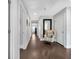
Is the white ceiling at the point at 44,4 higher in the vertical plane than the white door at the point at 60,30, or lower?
higher

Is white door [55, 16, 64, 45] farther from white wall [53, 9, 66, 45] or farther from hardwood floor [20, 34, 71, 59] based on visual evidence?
hardwood floor [20, 34, 71, 59]

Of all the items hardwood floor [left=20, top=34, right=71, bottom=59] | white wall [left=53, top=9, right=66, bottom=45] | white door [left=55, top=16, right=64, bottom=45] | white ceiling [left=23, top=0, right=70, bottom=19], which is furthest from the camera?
white door [left=55, top=16, right=64, bottom=45]

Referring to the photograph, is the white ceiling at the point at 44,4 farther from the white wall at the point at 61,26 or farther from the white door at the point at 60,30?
the white door at the point at 60,30

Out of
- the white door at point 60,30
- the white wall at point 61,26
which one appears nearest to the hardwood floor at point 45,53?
the white wall at point 61,26

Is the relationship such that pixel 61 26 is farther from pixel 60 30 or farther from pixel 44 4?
pixel 44 4

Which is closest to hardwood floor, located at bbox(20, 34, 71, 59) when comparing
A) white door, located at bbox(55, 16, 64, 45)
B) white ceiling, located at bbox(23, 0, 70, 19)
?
white door, located at bbox(55, 16, 64, 45)

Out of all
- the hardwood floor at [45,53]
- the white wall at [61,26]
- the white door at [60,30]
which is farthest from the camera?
the white door at [60,30]

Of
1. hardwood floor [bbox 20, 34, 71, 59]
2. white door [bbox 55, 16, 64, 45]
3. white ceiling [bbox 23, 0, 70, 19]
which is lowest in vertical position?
hardwood floor [bbox 20, 34, 71, 59]

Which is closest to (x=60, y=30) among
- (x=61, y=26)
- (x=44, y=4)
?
(x=61, y=26)

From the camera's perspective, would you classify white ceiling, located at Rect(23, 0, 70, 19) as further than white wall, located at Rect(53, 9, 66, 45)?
No

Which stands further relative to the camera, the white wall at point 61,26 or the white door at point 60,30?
the white door at point 60,30
